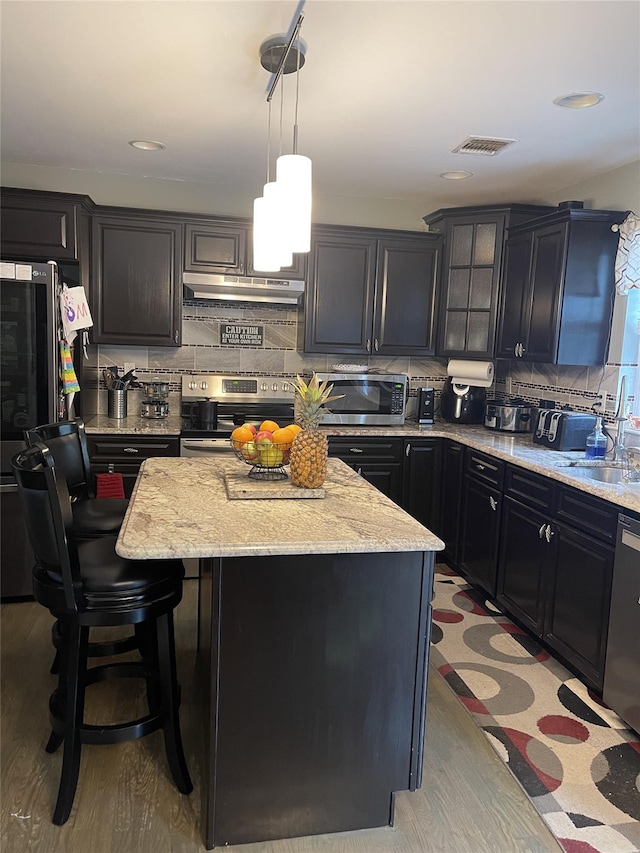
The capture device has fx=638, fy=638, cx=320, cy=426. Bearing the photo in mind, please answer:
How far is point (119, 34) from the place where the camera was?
2.28 meters

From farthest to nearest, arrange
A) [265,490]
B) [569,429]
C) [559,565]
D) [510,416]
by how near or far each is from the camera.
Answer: [510,416], [569,429], [559,565], [265,490]

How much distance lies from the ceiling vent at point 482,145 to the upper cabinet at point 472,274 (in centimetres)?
77

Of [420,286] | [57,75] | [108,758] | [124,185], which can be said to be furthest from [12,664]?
[420,286]

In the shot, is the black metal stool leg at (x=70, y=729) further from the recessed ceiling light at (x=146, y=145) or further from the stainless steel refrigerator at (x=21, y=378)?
the recessed ceiling light at (x=146, y=145)

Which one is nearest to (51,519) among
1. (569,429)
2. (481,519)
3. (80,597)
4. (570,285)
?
(80,597)

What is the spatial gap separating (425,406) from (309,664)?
2.89 m

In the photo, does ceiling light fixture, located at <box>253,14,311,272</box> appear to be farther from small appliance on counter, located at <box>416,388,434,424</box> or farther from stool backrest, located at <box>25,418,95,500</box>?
small appliance on counter, located at <box>416,388,434,424</box>

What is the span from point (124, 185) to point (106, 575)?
321cm

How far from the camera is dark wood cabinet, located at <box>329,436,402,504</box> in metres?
4.17

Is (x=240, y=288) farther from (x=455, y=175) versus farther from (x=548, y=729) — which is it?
(x=548, y=729)

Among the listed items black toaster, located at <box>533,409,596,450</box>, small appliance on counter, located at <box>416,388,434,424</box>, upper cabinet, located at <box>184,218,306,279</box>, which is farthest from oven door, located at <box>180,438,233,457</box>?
black toaster, located at <box>533,409,596,450</box>

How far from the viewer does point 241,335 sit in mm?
4570

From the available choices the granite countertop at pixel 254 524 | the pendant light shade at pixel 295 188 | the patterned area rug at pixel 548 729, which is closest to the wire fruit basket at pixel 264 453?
the granite countertop at pixel 254 524

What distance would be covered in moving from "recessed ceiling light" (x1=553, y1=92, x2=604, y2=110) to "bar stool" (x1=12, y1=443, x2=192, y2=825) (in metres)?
2.43
